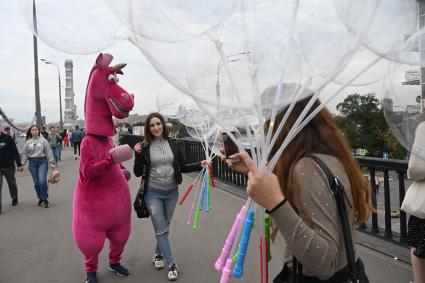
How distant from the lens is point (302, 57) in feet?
4.86

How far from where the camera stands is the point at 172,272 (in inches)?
142

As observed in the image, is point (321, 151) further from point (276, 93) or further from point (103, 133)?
point (103, 133)

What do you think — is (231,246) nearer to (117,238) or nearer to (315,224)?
(315,224)

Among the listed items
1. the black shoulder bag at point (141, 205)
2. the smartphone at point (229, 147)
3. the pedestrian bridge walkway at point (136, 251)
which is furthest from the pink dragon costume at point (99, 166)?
the smartphone at point (229, 147)

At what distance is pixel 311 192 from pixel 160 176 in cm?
260

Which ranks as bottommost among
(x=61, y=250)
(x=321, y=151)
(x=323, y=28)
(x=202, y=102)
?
(x=61, y=250)

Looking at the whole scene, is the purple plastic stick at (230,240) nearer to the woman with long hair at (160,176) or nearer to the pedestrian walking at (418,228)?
the pedestrian walking at (418,228)

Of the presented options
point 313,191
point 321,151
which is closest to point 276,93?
point 321,151

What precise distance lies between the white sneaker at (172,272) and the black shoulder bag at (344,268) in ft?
7.12

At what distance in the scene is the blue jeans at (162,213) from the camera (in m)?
3.65

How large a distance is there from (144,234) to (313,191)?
4.21 metres

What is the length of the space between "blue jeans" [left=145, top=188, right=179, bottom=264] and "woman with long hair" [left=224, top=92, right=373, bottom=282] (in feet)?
7.38

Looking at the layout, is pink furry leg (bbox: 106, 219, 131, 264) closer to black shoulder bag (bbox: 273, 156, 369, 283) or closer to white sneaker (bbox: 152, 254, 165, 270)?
white sneaker (bbox: 152, 254, 165, 270)

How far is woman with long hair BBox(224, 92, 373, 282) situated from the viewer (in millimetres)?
1269
